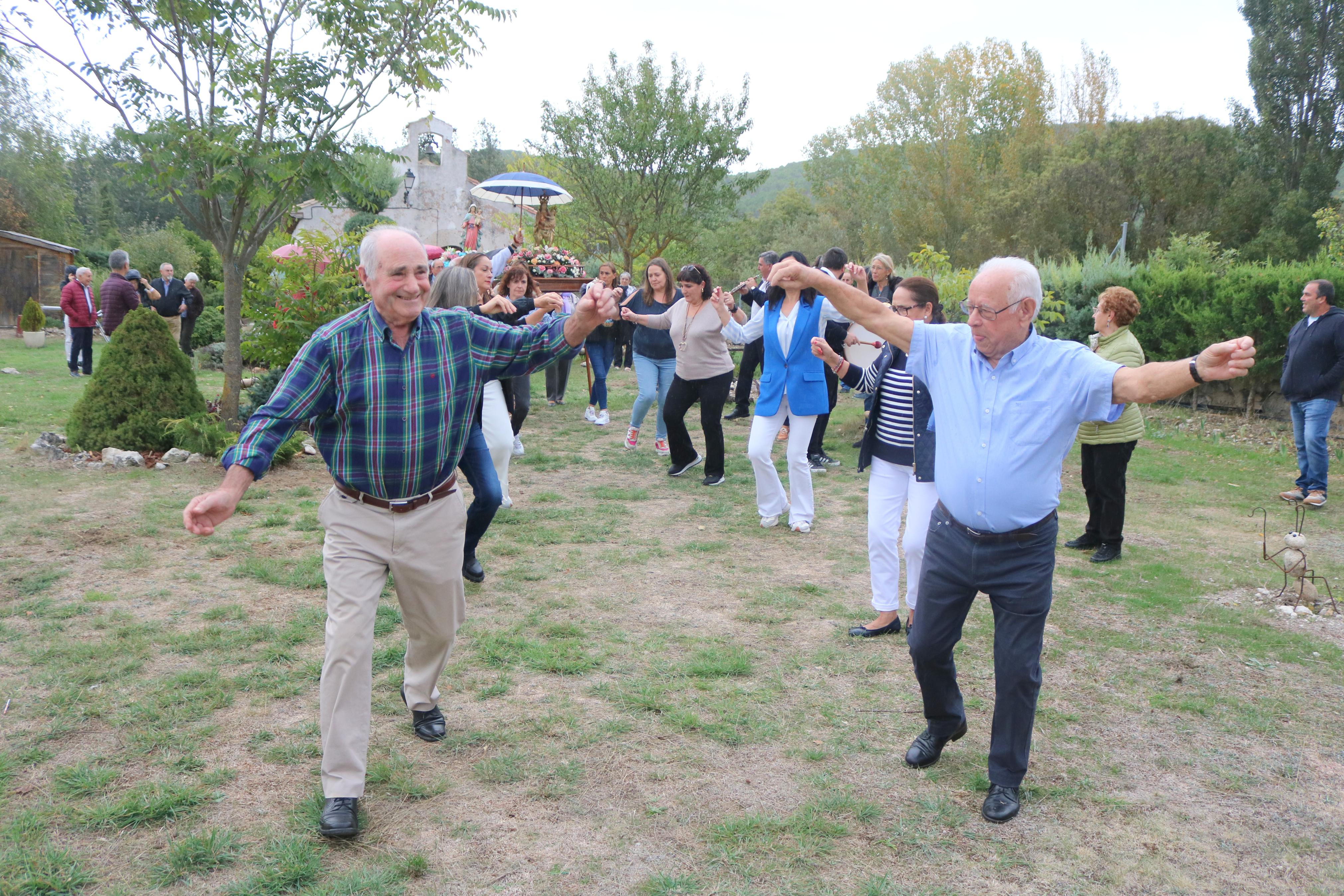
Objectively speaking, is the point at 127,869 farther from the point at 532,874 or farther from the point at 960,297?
the point at 960,297

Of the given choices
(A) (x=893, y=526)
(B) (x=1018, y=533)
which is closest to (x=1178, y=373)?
(B) (x=1018, y=533)

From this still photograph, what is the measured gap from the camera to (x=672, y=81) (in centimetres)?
2825

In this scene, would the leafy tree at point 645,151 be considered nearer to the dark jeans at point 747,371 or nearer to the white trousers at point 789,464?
the dark jeans at point 747,371

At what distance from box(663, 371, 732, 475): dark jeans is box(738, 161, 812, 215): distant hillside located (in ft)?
284

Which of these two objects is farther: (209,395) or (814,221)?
(814,221)

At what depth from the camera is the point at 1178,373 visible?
3020mm

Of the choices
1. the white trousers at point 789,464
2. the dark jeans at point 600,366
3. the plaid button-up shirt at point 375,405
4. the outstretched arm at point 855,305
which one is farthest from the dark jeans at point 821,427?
the plaid button-up shirt at point 375,405

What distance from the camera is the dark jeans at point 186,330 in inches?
717

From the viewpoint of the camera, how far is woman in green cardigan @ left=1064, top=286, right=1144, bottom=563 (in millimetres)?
7113

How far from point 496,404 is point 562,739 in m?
3.41

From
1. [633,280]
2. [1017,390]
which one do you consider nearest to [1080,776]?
[1017,390]

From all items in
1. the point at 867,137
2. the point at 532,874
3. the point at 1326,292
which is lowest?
the point at 532,874

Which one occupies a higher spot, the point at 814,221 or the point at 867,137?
the point at 867,137

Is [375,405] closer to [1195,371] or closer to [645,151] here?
Answer: [1195,371]
